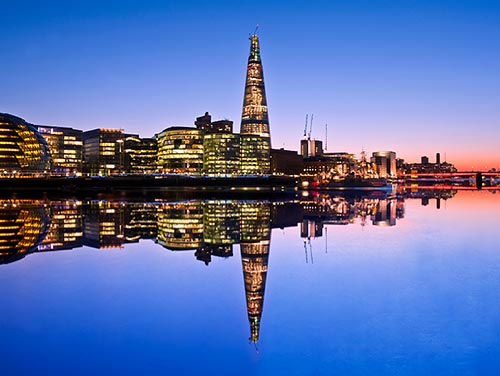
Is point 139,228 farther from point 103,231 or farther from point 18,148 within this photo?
point 18,148

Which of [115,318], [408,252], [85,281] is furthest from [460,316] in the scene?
[85,281]

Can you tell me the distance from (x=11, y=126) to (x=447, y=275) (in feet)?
440

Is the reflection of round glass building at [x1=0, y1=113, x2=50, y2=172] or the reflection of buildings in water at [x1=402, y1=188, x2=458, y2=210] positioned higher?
the reflection of round glass building at [x1=0, y1=113, x2=50, y2=172]

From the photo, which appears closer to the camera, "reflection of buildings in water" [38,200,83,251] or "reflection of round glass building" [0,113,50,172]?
"reflection of buildings in water" [38,200,83,251]

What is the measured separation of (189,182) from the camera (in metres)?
133

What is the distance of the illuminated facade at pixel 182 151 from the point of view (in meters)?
181

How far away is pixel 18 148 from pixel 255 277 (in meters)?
129

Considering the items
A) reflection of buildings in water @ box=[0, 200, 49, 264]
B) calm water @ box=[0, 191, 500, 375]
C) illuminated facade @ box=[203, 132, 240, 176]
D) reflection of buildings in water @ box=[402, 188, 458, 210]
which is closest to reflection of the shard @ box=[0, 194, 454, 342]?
reflection of buildings in water @ box=[0, 200, 49, 264]

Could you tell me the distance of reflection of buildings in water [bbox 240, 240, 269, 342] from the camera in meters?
9.84

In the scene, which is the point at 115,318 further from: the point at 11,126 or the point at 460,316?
the point at 11,126

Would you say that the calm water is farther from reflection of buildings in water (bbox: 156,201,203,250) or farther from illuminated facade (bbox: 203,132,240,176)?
illuminated facade (bbox: 203,132,240,176)

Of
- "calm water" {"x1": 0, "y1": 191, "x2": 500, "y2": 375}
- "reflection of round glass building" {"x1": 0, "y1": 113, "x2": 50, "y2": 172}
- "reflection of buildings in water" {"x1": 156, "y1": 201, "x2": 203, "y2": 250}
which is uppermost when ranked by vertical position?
"reflection of round glass building" {"x1": 0, "y1": 113, "x2": 50, "y2": 172}

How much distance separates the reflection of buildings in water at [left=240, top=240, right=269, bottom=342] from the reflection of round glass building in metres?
121

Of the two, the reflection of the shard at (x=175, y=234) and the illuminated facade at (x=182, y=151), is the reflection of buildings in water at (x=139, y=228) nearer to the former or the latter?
the reflection of the shard at (x=175, y=234)
